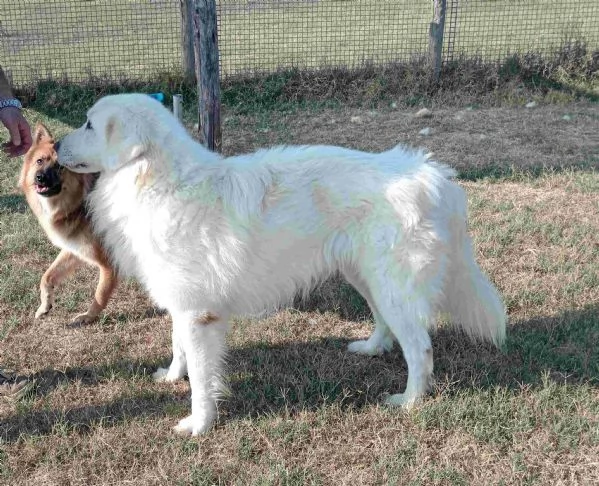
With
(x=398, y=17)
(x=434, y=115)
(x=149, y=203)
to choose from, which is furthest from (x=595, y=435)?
(x=398, y=17)

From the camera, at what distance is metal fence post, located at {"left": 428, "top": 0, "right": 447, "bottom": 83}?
353 inches

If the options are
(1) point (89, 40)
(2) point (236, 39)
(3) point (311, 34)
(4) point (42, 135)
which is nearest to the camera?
(4) point (42, 135)

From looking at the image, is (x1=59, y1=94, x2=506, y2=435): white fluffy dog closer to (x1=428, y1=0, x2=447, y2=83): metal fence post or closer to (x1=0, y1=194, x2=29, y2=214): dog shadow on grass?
(x1=0, y1=194, x2=29, y2=214): dog shadow on grass

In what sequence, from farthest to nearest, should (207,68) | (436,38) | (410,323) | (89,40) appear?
1. (89,40)
2. (436,38)
3. (207,68)
4. (410,323)

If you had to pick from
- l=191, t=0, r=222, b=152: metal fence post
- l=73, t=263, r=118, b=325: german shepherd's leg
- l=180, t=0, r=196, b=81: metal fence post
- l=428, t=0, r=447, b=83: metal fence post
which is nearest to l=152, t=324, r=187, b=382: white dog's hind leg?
l=73, t=263, r=118, b=325: german shepherd's leg

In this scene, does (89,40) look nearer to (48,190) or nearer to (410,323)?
(48,190)

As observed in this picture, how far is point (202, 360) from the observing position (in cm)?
293

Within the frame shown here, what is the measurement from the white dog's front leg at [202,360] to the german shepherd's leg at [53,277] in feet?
5.10

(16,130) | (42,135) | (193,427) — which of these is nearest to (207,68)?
(42,135)

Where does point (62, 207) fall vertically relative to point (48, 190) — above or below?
below

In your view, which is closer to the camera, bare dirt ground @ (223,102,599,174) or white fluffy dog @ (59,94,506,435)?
white fluffy dog @ (59,94,506,435)

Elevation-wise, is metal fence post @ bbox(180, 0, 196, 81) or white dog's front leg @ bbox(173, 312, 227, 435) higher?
metal fence post @ bbox(180, 0, 196, 81)

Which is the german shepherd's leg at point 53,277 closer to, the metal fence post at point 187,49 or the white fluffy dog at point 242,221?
the white fluffy dog at point 242,221

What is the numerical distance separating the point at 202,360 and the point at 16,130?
173cm
